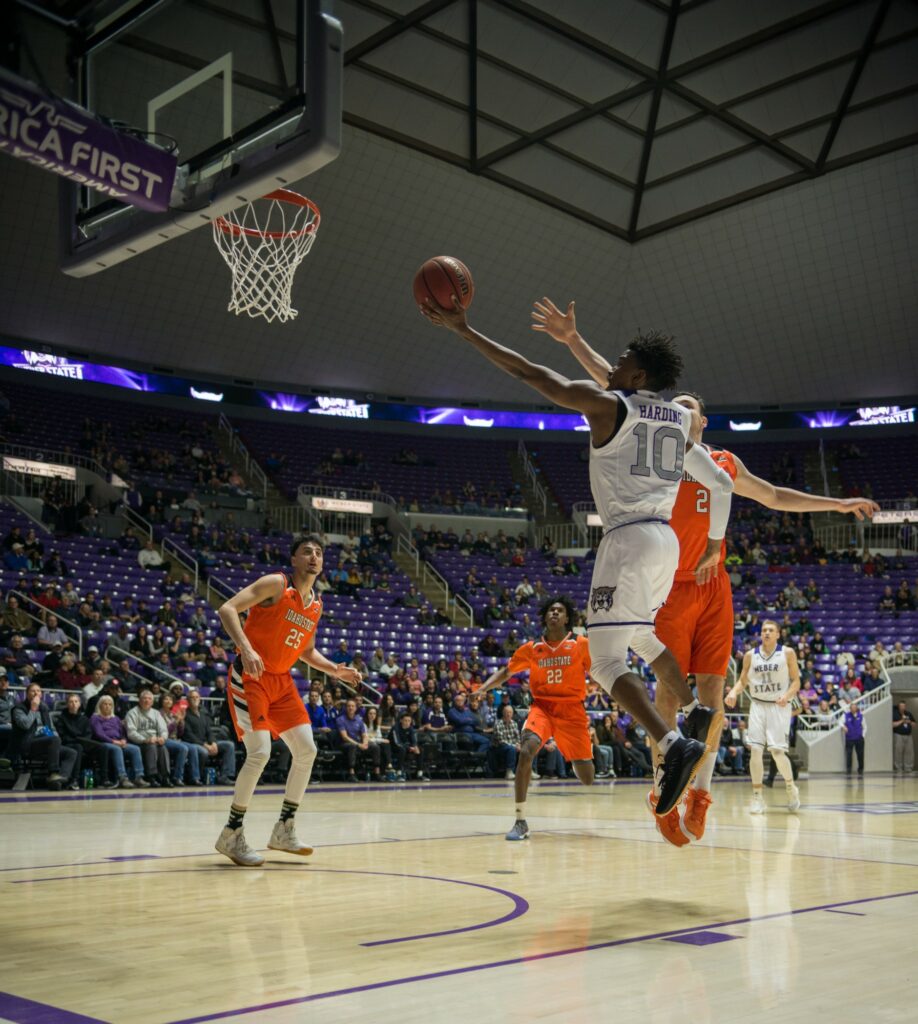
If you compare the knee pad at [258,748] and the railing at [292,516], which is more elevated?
the railing at [292,516]

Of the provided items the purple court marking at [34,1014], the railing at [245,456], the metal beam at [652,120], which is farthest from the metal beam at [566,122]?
the purple court marking at [34,1014]

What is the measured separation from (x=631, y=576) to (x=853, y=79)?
81.8 feet

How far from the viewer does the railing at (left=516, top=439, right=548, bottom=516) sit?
36.2m

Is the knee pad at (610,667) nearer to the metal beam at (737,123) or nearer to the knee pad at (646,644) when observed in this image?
the knee pad at (646,644)

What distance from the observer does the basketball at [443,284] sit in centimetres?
527

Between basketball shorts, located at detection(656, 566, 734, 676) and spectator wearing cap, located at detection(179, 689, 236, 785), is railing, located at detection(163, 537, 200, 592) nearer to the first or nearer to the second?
spectator wearing cap, located at detection(179, 689, 236, 785)

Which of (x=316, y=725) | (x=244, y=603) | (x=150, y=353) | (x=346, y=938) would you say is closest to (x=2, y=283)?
(x=150, y=353)

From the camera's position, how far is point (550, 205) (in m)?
30.8

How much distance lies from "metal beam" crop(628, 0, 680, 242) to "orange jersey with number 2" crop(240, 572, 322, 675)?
21406 millimetres

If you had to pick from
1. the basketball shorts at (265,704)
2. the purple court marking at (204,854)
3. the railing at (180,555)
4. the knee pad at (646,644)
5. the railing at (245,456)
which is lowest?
the purple court marking at (204,854)

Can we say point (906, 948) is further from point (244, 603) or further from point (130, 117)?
point (130, 117)

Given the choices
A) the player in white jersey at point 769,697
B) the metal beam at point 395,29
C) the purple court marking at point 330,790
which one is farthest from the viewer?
the metal beam at point 395,29

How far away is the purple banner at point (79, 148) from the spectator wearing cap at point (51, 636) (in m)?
10.4

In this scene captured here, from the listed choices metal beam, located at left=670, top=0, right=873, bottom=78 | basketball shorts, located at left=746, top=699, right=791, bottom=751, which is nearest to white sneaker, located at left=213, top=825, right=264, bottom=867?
basketball shorts, located at left=746, top=699, right=791, bottom=751
